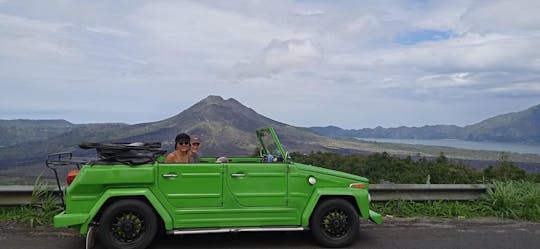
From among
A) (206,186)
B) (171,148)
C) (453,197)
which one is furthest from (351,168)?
(206,186)

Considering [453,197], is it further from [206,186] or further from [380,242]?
[206,186]

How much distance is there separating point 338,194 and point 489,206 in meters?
4.36

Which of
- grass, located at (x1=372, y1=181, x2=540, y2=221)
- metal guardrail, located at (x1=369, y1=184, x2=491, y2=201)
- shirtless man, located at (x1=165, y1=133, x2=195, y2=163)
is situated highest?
shirtless man, located at (x1=165, y1=133, x2=195, y2=163)

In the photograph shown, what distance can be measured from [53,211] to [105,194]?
2.36 m

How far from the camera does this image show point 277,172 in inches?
230

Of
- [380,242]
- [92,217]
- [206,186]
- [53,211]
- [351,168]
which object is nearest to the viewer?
[92,217]

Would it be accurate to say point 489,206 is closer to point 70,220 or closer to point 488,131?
point 70,220

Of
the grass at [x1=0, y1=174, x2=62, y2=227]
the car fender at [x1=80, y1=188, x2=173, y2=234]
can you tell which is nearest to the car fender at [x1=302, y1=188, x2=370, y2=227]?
the car fender at [x1=80, y1=188, x2=173, y2=234]

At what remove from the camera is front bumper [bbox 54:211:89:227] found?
17.1ft

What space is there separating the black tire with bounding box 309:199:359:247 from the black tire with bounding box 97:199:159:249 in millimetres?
2086

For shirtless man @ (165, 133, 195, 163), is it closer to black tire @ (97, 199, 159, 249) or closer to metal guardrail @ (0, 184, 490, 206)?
black tire @ (97, 199, 159, 249)

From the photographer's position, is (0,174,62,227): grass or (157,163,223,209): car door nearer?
(157,163,223,209): car door

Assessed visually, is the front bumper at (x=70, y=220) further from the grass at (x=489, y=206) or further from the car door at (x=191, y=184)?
the grass at (x=489, y=206)

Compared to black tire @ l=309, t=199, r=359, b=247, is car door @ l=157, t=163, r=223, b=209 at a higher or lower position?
higher
